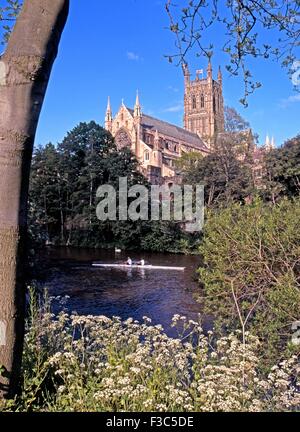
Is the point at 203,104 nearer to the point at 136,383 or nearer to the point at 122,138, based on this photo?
the point at 122,138

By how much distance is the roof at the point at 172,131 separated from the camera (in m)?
78.6

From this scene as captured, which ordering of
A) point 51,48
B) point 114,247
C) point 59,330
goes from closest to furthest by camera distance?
point 51,48
point 59,330
point 114,247

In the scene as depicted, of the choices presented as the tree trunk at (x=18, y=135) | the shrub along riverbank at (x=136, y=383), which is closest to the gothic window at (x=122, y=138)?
the shrub along riverbank at (x=136, y=383)

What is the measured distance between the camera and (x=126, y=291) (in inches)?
740

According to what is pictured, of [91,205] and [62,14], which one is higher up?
[91,205]

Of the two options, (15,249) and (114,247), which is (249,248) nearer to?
(15,249)

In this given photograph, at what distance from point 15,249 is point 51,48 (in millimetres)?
1512

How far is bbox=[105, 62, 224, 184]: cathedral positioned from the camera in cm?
6718

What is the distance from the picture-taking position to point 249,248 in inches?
278

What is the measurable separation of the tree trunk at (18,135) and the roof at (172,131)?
7389cm

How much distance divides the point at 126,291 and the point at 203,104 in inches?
3442

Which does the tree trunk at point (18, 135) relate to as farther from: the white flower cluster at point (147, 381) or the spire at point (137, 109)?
the spire at point (137, 109)

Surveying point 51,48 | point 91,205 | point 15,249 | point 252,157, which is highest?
point 252,157

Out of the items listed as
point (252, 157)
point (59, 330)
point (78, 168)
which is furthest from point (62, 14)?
point (78, 168)
